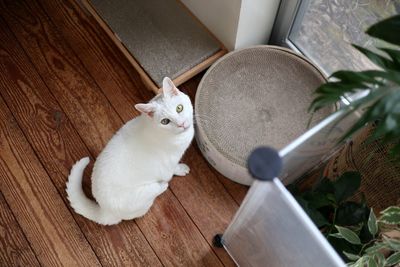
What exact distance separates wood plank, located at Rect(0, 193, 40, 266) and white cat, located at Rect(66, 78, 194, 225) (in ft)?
0.85

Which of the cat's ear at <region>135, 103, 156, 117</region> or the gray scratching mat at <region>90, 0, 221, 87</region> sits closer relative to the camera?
the cat's ear at <region>135, 103, 156, 117</region>

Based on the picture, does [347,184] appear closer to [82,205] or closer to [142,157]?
[142,157]

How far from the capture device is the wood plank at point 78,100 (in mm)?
1326

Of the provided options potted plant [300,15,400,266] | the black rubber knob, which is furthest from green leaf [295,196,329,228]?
the black rubber knob

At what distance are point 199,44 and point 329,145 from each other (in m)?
0.74

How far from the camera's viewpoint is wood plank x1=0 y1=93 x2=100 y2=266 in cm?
133

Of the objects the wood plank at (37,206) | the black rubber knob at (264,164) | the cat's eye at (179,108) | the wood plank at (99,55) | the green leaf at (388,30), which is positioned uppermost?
the green leaf at (388,30)

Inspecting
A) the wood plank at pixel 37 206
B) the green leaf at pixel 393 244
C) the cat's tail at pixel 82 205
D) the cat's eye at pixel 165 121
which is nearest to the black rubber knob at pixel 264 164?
the green leaf at pixel 393 244

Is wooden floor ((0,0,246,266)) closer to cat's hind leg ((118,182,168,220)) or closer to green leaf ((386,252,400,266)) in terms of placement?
cat's hind leg ((118,182,168,220))

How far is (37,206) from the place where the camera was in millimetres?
1392

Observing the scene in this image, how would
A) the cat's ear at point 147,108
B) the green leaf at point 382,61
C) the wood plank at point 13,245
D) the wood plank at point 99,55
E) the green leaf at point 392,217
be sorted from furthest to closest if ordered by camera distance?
the wood plank at point 99,55 < the wood plank at point 13,245 < the cat's ear at point 147,108 < the green leaf at point 392,217 < the green leaf at point 382,61

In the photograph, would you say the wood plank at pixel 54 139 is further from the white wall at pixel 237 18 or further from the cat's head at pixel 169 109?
the white wall at pixel 237 18

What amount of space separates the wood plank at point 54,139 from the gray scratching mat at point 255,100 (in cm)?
44

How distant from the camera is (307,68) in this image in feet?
4.28
